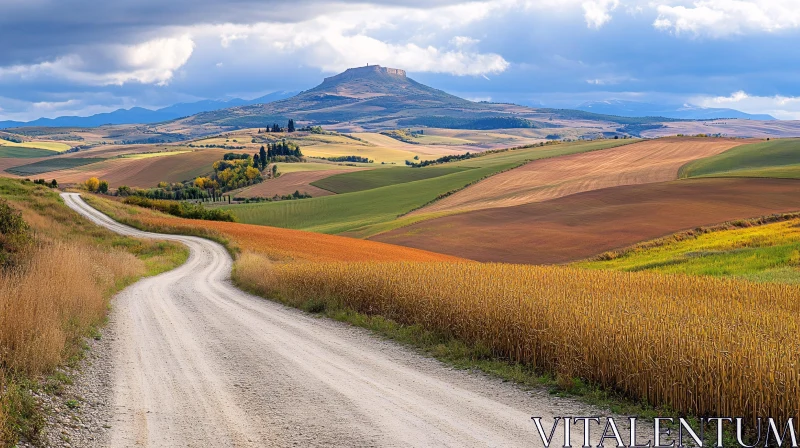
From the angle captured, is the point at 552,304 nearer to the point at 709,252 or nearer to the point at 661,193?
the point at 709,252

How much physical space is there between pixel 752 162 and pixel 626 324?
10131cm

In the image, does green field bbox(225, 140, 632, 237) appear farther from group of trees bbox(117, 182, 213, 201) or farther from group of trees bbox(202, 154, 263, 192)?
group of trees bbox(202, 154, 263, 192)

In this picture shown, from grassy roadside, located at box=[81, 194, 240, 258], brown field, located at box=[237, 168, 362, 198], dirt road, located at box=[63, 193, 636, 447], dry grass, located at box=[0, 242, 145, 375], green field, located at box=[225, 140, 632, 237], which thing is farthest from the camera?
brown field, located at box=[237, 168, 362, 198]

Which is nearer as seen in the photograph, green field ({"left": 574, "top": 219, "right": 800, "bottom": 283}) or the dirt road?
the dirt road

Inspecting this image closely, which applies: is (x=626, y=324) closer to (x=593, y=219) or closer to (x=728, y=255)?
(x=728, y=255)

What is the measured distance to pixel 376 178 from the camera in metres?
155

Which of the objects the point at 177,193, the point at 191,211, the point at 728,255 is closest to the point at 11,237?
the point at 728,255

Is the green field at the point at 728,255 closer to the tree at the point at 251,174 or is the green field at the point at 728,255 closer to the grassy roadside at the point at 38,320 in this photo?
the grassy roadside at the point at 38,320

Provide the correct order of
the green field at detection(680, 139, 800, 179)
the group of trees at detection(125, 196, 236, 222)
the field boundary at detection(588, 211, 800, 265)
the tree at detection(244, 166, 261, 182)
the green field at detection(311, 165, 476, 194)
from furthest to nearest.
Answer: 1. the tree at detection(244, 166, 261, 182)
2. the green field at detection(311, 165, 476, 194)
3. the group of trees at detection(125, 196, 236, 222)
4. the green field at detection(680, 139, 800, 179)
5. the field boundary at detection(588, 211, 800, 265)

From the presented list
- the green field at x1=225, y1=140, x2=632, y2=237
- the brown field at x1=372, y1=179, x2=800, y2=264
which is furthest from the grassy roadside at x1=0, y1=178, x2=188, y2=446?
the green field at x1=225, y1=140, x2=632, y2=237

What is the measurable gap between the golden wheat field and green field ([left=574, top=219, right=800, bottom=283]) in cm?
1008

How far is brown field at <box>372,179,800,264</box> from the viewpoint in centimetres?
5891

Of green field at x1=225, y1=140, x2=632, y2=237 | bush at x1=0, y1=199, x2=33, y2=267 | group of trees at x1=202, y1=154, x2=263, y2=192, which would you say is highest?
bush at x1=0, y1=199, x2=33, y2=267

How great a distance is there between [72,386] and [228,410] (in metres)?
3.48
